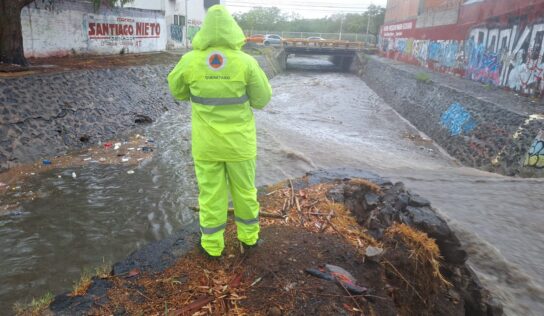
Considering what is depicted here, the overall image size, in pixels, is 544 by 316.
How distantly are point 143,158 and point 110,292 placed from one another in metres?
5.57

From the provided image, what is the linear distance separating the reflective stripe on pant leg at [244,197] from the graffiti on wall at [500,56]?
37.9ft

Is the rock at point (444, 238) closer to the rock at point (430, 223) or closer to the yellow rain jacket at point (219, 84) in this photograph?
the rock at point (430, 223)

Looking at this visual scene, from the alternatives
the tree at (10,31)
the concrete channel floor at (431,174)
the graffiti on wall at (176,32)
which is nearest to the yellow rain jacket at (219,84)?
the concrete channel floor at (431,174)

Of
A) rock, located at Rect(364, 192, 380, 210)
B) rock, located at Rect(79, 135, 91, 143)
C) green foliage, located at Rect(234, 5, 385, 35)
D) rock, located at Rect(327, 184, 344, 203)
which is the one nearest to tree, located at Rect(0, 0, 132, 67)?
rock, located at Rect(79, 135, 91, 143)

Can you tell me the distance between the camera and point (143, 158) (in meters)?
8.16

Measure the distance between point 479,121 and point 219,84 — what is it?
993 centimetres

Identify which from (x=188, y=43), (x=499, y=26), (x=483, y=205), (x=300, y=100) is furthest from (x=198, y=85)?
(x=188, y=43)

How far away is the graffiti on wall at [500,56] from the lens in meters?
11.7

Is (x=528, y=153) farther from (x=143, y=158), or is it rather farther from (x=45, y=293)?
(x=45, y=293)

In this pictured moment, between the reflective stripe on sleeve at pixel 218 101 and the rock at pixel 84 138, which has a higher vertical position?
the reflective stripe on sleeve at pixel 218 101

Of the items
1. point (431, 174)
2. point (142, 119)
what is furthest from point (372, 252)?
point (142, 119)

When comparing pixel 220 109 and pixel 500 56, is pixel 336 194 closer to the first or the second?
pixel 220 109

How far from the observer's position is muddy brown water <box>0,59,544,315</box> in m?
4.11

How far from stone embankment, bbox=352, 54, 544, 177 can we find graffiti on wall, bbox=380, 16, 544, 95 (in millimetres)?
481
